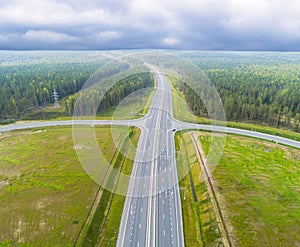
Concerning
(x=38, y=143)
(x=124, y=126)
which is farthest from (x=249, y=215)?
(x=38, y=143)

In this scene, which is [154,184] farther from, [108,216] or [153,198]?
[108,216]

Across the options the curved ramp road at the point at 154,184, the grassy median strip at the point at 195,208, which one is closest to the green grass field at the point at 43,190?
the curved ramp road at the point at 154,184

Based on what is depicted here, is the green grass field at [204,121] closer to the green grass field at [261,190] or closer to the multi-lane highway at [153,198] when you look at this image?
the green grass field at [261,190]

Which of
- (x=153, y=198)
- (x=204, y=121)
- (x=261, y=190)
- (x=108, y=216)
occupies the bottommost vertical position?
(x=108, y=216)

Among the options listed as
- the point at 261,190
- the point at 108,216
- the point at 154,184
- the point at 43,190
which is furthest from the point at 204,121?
the point at 43,190

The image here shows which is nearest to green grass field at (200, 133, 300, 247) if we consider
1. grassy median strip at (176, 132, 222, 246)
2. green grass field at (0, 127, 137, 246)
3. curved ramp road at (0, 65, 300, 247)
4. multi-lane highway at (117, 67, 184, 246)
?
grassy median strip at (176, 132, 222, 246)

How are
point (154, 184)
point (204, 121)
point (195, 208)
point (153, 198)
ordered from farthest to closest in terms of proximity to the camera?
point (204, 121) < point (154, 184) < point (153, 198) < point (195, 208)
